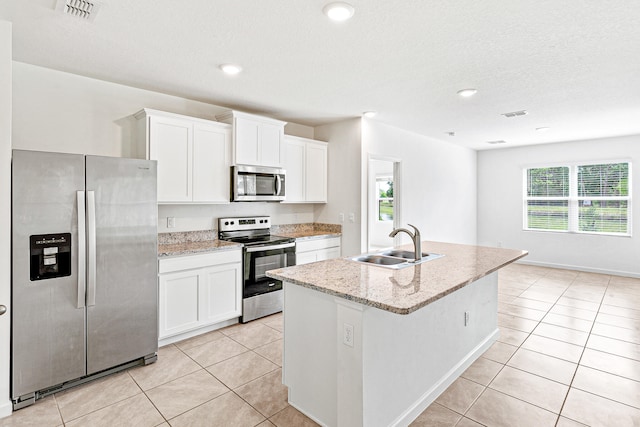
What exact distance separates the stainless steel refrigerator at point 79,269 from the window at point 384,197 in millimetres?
6473

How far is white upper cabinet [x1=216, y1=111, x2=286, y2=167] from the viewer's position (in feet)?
12.6

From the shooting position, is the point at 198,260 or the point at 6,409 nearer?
the point at 6,409

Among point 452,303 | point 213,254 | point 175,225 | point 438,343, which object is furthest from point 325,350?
point 175,225

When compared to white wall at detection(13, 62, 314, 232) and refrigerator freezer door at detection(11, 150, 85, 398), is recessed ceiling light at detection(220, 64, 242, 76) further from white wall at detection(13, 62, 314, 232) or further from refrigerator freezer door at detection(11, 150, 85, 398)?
refrigerator freezer door at detection(11, 150, 85, 398)

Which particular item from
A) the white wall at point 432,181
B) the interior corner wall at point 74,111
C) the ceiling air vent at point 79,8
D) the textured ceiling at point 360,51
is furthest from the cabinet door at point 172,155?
the white wall at point 432,181

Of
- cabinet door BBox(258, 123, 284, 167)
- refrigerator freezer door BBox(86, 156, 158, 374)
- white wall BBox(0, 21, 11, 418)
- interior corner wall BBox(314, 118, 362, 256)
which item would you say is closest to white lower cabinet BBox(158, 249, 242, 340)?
refrigerator freezer door BBox(86, 156, 158, 374)

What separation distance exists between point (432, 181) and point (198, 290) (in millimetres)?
4441

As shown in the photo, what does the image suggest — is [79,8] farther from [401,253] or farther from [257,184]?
[401,253]

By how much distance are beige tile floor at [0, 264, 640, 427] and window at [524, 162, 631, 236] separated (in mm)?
3197

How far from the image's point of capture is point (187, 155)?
3488 millimetres

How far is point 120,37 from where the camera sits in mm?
2381

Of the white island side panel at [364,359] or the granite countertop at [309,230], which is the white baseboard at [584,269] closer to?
the granite countertop at [309,230]

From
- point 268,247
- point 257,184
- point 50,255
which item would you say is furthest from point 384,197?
point 50,255

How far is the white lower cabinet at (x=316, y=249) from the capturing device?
426 cm
